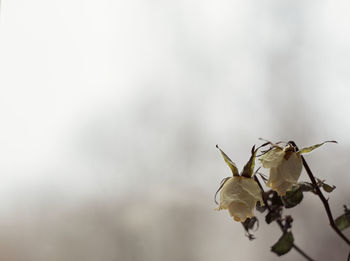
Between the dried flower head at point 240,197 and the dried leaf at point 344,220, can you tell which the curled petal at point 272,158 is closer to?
the dried flower head at point 240,197

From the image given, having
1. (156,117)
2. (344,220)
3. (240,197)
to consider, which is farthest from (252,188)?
(156,117)

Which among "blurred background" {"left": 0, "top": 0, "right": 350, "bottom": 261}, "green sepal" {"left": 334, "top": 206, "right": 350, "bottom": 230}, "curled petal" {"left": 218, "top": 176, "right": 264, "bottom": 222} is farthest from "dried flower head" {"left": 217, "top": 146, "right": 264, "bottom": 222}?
"blurred background" {"left": 0, "top": 0, "right": 350, "bottom": 261}

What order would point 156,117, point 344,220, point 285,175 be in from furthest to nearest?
point 156,117 → point 344,220 → point 285,175

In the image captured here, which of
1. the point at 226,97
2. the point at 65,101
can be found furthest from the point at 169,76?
the point at 65,101

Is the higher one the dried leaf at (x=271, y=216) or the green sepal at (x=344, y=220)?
the dried leaf at (x=271, y=216)

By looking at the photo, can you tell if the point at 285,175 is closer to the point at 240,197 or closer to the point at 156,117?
the point at 240,197

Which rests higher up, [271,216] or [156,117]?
[156,117]

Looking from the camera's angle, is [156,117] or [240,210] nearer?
[240,210]

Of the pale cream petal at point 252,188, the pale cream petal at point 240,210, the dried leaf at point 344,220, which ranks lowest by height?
the dried leaf at point 344,220

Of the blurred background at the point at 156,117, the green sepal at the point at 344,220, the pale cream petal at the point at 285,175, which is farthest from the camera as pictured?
the blurred background at the point at 156,117

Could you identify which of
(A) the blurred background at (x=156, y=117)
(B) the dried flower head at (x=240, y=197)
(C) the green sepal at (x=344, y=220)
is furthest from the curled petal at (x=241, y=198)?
(A) the blurred background at (x=156, y=117)
